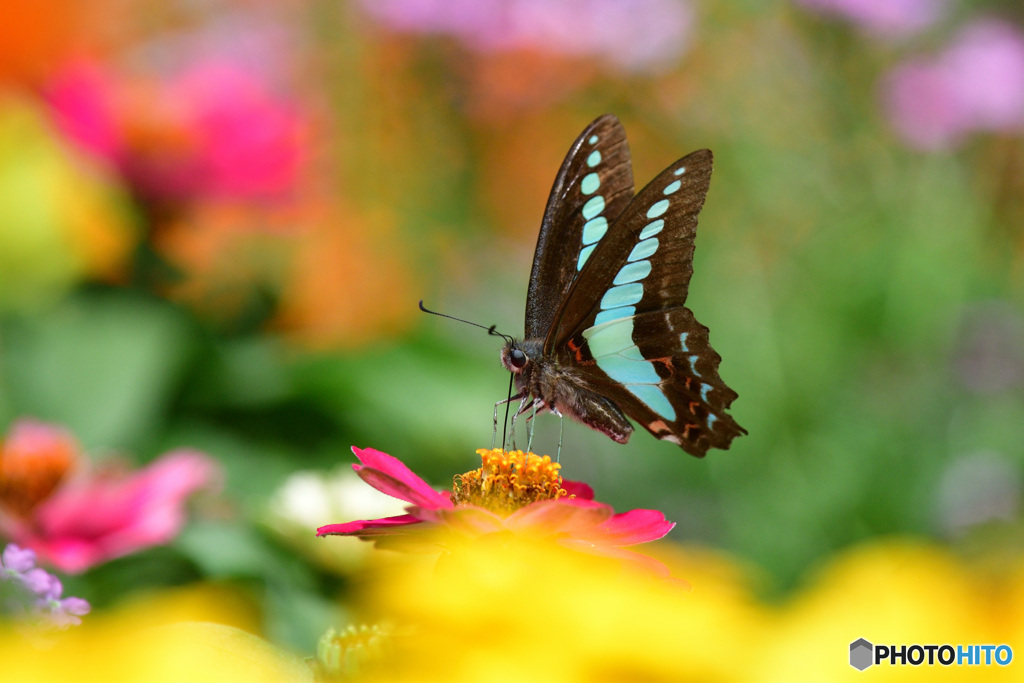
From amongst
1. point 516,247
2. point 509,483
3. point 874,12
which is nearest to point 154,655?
point 509,483

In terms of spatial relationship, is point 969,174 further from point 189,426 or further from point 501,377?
point 189,426

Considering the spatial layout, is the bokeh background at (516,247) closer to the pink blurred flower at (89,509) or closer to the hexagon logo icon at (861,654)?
the pink blurred flower at (89,509)

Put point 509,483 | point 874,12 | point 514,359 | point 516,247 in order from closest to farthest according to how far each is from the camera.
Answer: point 509,483 → point 514,359 → point 874,12 → point 516,247

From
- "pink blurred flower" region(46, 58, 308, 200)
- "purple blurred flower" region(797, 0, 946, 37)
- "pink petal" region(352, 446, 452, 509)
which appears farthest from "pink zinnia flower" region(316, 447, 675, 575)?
"purple blurred flower" region(797, 0, 946, 37)

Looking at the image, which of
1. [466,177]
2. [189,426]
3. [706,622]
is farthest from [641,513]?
[466,177]

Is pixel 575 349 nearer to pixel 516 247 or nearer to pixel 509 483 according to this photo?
pixel 509 483

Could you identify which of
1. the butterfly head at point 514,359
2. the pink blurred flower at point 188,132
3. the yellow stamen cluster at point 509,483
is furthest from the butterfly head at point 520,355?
the pink blurred flower at point 188,132
